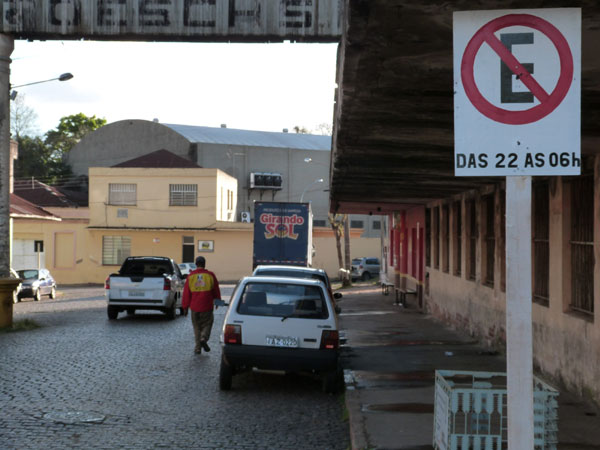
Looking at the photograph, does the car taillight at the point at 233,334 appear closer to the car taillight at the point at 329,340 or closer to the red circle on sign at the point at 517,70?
the car taillight at the point at 329,340

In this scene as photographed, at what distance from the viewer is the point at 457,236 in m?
20.5

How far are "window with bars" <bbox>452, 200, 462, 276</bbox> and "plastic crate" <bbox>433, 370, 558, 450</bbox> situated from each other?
13.9 meters

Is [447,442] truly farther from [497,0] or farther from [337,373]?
[337,373]

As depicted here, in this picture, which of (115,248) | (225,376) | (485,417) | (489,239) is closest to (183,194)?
(115,248)

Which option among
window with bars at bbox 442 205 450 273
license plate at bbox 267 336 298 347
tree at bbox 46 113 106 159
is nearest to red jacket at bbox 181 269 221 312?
license plate at bbox 267 336 298 347

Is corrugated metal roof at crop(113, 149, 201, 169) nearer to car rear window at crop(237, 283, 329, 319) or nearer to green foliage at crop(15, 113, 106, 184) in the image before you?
green foliage at crop(15, 113, 106, 184)

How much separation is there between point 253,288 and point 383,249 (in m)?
31.0

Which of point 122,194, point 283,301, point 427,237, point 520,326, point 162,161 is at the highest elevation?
point 162,161

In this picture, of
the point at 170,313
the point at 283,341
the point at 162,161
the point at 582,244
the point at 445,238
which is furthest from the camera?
the point at 162,161

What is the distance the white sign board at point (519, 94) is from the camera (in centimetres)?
372

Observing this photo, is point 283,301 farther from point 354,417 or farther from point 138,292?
point 138,292

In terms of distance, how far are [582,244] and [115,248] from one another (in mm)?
46026

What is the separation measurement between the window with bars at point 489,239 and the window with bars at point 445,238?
533 centimetres

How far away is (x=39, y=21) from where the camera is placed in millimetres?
20719
